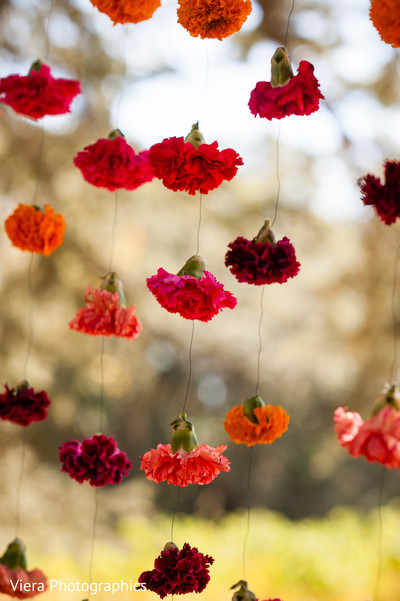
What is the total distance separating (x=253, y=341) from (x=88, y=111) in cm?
183

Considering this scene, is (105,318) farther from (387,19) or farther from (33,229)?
(387,19)

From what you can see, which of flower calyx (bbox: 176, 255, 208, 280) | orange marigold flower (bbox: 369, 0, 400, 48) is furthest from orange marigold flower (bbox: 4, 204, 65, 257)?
orange marigold flower (bbox: 369, 0, 400, 48)

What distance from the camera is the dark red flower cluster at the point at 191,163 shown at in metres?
1.30

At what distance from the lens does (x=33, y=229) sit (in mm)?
1599

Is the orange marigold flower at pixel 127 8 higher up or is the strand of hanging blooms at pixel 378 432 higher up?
the orange marigold flower at pixel 127 8

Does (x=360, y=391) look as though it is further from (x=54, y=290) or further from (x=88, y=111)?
(x=88, y=111)

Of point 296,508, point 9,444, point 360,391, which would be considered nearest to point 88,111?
point 9,444

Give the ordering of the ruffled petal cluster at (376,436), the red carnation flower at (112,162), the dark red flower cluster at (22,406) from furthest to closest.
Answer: the dark red flower cluster at (22,406) < the red carnation flower at (112,162) < the ruffled petal cluster at (376,436)

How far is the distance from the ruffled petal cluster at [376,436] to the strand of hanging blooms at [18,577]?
100cm

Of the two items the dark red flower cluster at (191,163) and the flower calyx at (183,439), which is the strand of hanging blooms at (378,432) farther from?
the dark red flower cluster at (191,163)

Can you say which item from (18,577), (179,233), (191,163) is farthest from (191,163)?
(179,233)

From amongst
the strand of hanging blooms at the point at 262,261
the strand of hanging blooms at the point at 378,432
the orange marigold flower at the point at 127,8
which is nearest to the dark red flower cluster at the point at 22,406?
the strand of hanging blooms at the point at 262,261

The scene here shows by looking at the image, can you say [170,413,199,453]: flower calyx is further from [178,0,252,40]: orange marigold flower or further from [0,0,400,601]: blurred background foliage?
[0,0,400,601]: blurred background foliage

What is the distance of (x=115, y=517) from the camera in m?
4.82
